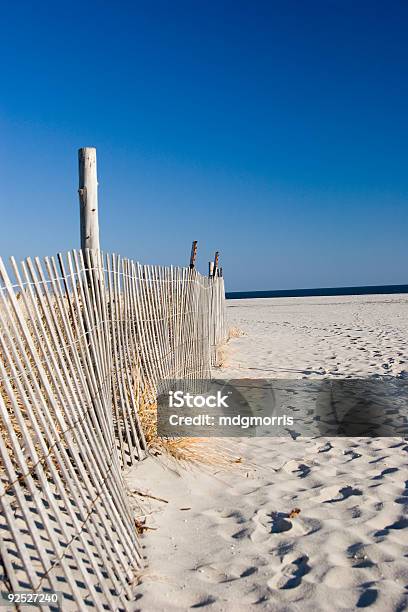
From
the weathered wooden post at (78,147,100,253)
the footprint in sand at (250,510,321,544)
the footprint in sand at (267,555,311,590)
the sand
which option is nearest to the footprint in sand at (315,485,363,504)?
the sand

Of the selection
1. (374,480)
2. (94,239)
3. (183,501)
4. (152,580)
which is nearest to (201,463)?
(183,501)

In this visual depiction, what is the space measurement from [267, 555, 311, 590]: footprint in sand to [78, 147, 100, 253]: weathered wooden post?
2.33 m

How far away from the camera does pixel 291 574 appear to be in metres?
2.60

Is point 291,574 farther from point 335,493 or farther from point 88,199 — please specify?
point 88,199

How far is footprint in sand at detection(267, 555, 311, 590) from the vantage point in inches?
99.0

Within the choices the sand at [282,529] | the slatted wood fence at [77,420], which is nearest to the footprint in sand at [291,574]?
the sand at [282,529]

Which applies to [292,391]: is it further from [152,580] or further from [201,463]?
[152,580]

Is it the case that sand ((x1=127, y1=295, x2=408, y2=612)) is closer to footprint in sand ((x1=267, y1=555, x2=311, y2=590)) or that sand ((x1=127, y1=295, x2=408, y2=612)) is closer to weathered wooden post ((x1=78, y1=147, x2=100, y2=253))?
footprint in sand ((x1=267, y1=555, x2=311, y2=590))

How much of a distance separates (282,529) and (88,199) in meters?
2.49

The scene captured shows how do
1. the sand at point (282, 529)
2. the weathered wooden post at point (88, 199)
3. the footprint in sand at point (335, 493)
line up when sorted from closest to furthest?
the sand at point (282, 529), the footprint in sand at point (335, 493), the weathered wooden post at point (88, 199)

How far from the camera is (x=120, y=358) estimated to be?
385cm

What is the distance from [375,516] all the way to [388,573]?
62 cm

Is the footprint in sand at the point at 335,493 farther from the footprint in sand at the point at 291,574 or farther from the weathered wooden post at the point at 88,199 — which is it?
the weathered wooden post at the point at 88,199

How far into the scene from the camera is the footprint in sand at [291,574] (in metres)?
2.51
